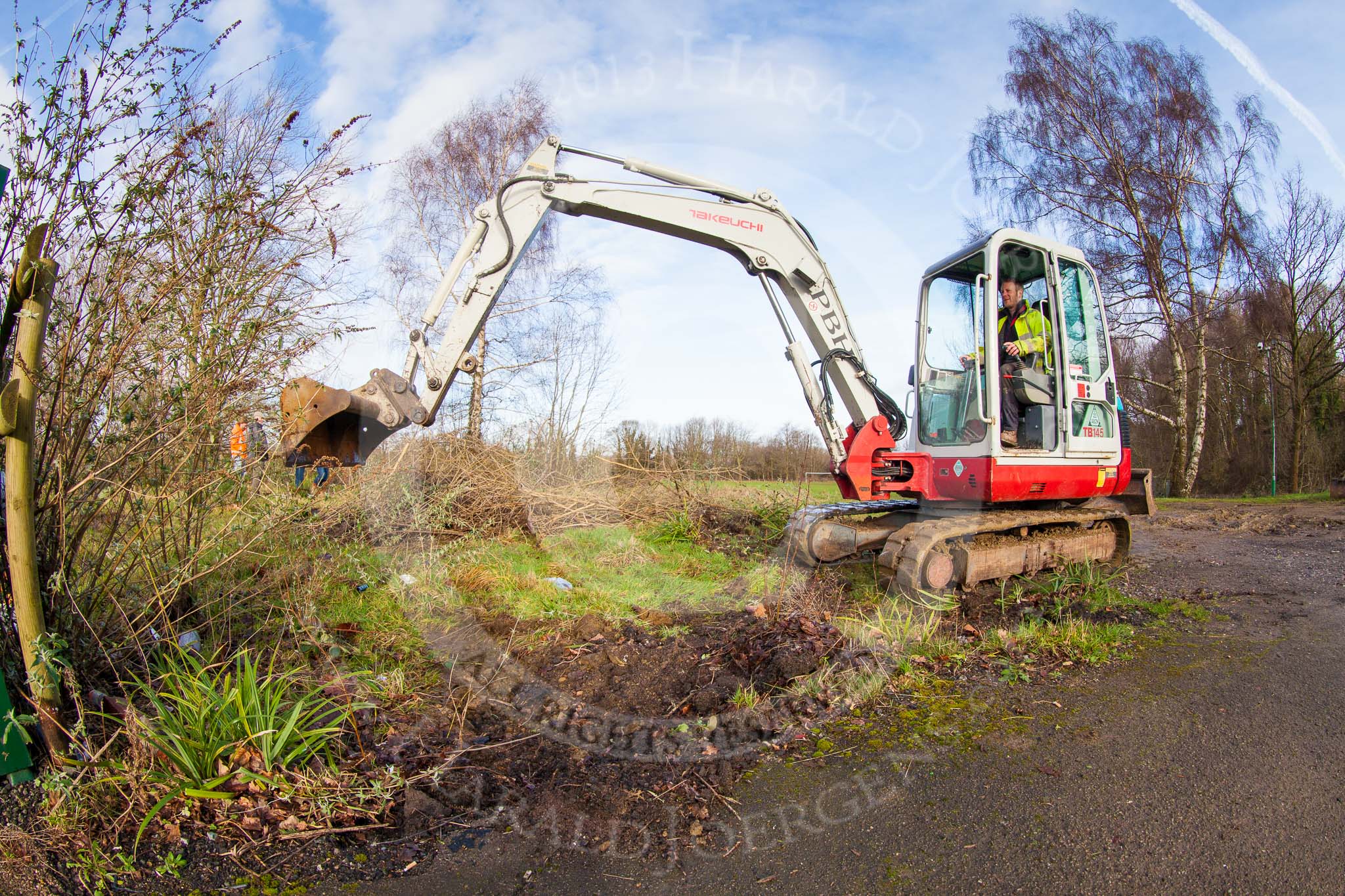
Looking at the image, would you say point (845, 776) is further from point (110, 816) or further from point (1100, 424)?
point (1100, 424)

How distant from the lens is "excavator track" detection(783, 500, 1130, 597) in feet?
17.4

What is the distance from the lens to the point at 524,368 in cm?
1536

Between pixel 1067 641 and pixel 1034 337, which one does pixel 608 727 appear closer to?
pixel 1067 641

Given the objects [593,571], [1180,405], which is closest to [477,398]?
[593,571]

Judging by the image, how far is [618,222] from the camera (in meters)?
5.74

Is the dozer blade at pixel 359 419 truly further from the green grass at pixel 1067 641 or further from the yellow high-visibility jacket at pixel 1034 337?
the yellow high-visibility jacket at pixel 1034 337

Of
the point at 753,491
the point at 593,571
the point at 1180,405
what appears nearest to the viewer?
the point at 593,571

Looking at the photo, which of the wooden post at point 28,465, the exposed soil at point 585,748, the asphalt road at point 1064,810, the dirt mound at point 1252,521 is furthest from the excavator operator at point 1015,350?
the dirt mound at point 1252,521

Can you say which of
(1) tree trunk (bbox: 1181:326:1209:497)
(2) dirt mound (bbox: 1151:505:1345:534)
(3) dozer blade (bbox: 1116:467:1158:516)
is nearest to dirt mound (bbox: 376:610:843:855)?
(3) dozer blade (bbox: 1116:467:1158:516)

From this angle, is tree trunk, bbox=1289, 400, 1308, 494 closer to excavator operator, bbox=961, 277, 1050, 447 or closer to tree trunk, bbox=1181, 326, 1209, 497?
tree trunk, bbox=1181, 326, 1209, 497

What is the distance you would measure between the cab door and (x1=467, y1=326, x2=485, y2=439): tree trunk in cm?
462

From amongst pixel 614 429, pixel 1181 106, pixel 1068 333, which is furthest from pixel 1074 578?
pixel 1181 106

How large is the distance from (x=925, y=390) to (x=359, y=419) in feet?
15.0

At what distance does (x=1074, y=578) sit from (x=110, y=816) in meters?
6.33
